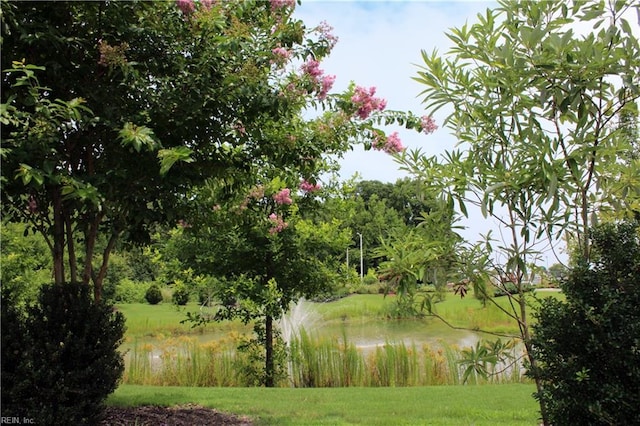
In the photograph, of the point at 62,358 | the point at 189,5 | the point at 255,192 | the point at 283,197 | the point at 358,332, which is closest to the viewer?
the point at 189,5

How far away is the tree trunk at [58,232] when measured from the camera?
3664 millimetres

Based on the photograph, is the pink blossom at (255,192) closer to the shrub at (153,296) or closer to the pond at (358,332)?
the pond at (358,332)

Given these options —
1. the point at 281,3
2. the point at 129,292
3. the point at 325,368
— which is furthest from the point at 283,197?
the point at 129,292

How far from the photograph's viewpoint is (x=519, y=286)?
9.81ft

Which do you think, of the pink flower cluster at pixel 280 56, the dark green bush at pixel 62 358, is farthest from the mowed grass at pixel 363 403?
the pink flower cluster at pixel 280 56

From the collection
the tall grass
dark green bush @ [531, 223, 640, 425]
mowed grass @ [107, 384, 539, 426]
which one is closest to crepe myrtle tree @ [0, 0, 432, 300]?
dark green bush @ [531, 223, 640, 425]

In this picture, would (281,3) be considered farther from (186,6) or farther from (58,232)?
(58,232)

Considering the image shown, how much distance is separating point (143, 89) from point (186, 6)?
594mm

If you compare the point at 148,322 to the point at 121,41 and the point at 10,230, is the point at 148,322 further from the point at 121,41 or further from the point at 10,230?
the point at 121,41

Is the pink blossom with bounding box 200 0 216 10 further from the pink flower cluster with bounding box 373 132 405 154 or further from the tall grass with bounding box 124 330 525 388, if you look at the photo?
the tall grass with bounding box 124 330 525 388

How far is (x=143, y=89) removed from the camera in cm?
336

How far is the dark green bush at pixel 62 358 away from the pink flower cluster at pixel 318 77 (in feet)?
7.33

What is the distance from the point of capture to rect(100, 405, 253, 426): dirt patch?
419cm

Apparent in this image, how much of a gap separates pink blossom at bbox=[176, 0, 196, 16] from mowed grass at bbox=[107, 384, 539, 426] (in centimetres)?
319
